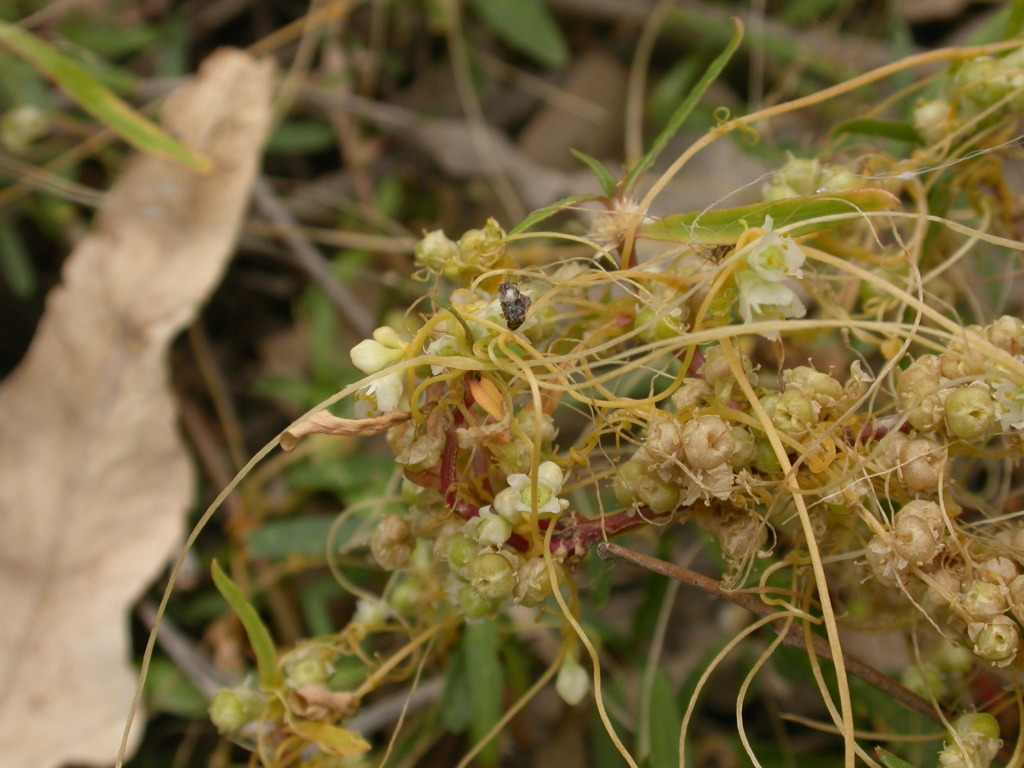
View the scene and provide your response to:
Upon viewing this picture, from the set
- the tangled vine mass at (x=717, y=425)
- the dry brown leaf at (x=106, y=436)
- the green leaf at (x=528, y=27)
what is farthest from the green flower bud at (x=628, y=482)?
the green leaf at (x=528, y=27)

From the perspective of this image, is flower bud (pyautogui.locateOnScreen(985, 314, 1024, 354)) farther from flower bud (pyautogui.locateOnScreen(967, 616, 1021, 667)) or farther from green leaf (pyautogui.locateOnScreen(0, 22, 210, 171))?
green leaf (pyautogui.locateOnScreen(0, 22, 210, 171))

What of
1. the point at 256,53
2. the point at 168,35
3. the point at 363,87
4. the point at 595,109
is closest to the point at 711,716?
the point at 595,109

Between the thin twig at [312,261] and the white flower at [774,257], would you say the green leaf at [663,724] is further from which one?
the thin twig at [312,261]

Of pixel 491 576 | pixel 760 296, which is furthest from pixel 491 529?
pixel 760 296

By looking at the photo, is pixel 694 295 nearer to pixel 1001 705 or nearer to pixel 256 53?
pixel 1001 705

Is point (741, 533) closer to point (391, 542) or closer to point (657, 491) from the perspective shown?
point (657, 491)

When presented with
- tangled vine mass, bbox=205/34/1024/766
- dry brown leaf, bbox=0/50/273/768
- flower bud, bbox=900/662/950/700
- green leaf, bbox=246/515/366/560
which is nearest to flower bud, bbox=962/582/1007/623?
tangled vine mass, bbox=205/34/1024/766
